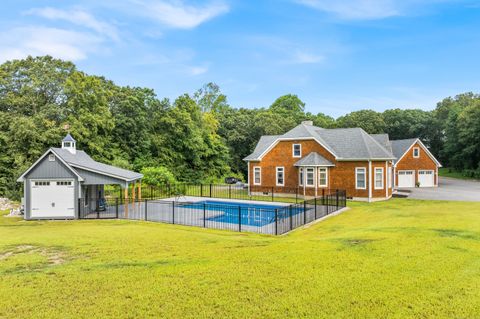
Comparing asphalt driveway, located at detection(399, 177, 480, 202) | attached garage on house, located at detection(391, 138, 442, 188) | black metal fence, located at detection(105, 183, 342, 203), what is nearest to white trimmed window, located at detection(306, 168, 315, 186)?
black metal fence, located at detection(105, 183, 342, 203)

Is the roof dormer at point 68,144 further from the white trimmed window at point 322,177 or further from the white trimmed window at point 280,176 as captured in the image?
the white trimmed window at point 322,177

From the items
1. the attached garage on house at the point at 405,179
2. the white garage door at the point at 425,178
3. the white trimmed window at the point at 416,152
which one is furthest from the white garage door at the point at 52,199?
the white garage door at the point at 425,178

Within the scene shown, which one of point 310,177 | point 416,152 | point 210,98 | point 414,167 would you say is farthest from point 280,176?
point 210,98

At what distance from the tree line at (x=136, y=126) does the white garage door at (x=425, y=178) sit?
1525 centimetres

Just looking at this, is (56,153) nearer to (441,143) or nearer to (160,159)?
(160,159)

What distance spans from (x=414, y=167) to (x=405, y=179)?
165cm

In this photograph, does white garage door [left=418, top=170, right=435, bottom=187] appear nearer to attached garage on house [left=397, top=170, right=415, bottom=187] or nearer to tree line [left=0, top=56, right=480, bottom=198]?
attached garage on house [left=397, top=170, right=415, bottom=187]

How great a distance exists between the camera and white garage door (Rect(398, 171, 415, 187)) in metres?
32.7

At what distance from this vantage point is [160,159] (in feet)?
119

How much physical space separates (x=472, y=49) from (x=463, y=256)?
25.6 metres

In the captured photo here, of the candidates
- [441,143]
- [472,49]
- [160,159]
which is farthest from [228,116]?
[441,143]

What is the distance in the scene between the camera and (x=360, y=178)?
23.6 meters

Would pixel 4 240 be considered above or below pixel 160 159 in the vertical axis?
below

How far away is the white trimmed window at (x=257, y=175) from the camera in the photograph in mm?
28188
